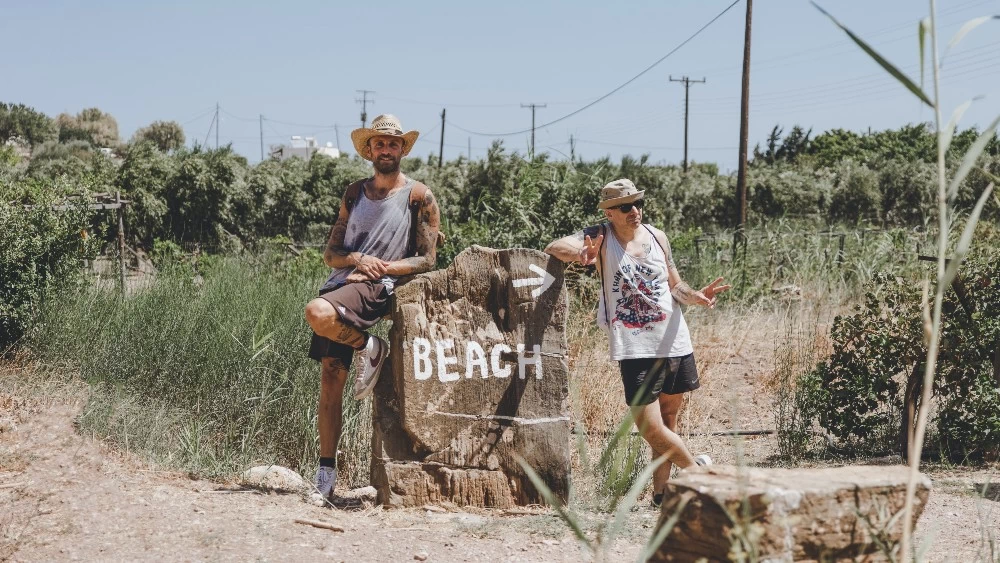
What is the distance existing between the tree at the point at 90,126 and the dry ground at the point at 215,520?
1767 inches

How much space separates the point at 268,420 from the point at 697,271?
23.7 ft

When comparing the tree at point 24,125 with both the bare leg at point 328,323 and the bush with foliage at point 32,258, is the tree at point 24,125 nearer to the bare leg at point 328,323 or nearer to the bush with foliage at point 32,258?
the bush with foliage at point 32,258

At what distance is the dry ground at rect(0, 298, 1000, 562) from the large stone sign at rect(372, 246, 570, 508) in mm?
182

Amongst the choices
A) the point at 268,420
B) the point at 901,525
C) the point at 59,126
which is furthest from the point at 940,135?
the point at 59,126

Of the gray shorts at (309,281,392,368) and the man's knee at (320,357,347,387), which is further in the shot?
the man's knee at (320,357,347,387)

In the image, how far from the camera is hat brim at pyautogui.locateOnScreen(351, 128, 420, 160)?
5082mm

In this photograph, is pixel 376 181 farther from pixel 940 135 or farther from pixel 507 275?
pixel 940 135

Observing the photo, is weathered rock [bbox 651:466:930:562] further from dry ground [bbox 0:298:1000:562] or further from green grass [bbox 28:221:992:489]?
green grass [bbox 28:221:992:489]

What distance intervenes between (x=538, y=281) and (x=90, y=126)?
51168 millimetres

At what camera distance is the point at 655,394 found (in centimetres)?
461

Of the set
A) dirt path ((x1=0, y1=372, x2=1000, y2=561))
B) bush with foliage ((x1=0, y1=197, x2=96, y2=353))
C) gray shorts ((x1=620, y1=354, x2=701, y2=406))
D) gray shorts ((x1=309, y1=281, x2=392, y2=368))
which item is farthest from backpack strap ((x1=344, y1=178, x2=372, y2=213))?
bush with foliage ((x1=0, y1=197, x2=96, y2=353))

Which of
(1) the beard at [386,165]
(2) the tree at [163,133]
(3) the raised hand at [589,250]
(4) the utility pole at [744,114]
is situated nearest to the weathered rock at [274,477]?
(1) the beard at [386,165]

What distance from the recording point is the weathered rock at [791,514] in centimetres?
258

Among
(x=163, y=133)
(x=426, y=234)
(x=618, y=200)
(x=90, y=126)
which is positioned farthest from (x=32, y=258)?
(x=90, y=126)
